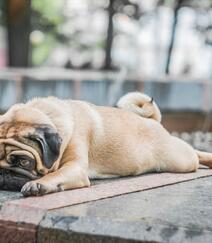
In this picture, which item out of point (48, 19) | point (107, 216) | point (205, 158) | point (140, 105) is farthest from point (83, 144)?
point (48, 19)

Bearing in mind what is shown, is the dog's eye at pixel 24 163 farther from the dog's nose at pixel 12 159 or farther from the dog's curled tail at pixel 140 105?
the dog's curled tail at pixel 140 105

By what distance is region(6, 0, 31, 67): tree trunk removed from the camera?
14.5m

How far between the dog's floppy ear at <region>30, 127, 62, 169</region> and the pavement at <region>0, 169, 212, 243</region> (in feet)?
0.76

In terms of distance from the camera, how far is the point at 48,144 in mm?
4262

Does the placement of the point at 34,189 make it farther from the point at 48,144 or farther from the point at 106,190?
the point at 106,190

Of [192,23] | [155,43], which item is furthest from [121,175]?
[155,43]

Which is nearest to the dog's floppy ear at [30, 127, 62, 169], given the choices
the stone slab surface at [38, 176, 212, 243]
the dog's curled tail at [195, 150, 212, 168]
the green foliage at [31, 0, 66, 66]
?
the stone slab surface at [38, 176, 212, 243]

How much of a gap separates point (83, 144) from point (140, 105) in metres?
1.18

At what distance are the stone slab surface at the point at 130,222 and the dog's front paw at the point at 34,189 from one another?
0.89 ft

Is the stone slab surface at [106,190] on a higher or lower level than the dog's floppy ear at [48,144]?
lower

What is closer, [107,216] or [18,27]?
[107,216]

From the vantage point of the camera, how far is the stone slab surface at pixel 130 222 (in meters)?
3.52

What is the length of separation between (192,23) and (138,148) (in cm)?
1458

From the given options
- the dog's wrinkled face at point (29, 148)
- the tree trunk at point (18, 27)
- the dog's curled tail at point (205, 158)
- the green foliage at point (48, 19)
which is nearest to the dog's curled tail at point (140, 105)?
the dog's curled tail at point (205, 158)
